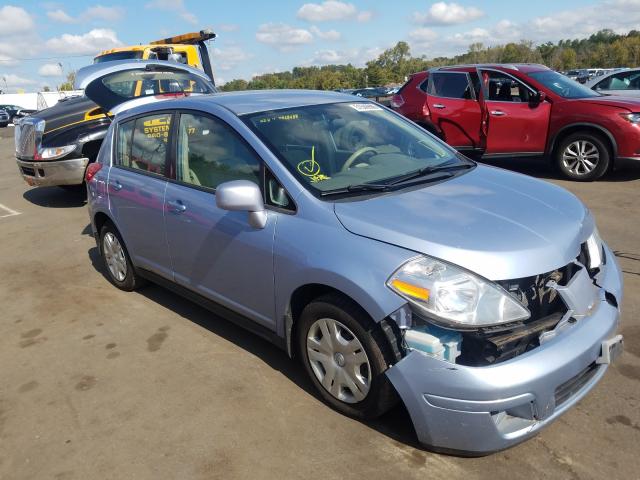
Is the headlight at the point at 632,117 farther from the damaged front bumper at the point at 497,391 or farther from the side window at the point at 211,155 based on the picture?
the side window at the point at 211,155

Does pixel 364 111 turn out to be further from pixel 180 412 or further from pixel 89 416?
pixel 89 416

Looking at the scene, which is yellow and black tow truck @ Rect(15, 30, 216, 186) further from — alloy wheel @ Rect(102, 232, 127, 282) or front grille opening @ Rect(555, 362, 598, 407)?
front grille opening @ Rect(555, 362, 598, 407)

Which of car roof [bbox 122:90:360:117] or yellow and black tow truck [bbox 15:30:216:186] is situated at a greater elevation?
car roof [bbox 122:90:360:117]

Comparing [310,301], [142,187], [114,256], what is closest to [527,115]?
[142,187]

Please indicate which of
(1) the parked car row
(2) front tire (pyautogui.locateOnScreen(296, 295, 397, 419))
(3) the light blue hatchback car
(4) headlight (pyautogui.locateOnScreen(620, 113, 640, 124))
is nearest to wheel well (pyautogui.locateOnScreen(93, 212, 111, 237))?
(1) the parked car row

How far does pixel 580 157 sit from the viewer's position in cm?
782

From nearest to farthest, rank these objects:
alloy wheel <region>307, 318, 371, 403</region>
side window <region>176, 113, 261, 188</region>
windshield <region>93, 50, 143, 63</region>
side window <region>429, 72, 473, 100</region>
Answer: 1. alloy wheel <region>307, 318, 371, 403</region>
2. side window <region>176, 113, 261, 188</region>
3. side window <region>429, 72, 473, 100</region>
4. windshield <region>93, 50, 143, 63</region>

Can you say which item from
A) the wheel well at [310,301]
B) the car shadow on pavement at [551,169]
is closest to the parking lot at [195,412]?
the wheel well at [310,301]


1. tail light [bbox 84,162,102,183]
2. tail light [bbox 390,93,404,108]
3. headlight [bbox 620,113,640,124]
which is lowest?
tail light [bbox 84,162,102,183]

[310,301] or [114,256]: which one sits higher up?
[310,301]

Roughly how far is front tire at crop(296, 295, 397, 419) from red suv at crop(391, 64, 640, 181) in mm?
6363

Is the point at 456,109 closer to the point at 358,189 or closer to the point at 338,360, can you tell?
the point at 358,189

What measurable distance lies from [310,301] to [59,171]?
6542 mm

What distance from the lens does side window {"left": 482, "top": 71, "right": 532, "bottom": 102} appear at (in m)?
8.12
